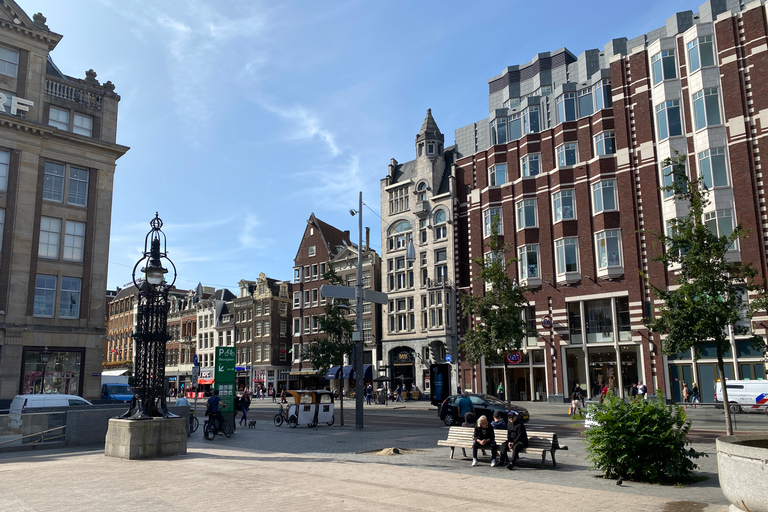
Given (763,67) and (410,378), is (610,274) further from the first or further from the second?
(410,378)

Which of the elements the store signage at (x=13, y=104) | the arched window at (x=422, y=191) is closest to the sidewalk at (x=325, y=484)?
the store signage at (x=13, y=104)

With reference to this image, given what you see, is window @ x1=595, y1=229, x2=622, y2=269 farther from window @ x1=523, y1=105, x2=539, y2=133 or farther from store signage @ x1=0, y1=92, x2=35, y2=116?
store signage @ x1=0, y1=92, x2=35, y2=116

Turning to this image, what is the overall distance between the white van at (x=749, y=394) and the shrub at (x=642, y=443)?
Answer: 24727 mm

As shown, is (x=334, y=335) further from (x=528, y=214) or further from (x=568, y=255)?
(x=568, y=255)

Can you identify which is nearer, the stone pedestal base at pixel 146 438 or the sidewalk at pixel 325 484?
the sidewalk at pixel 325 484

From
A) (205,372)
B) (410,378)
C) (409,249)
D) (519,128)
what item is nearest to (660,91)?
(519,128)

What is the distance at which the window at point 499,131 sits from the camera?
52.0 meters

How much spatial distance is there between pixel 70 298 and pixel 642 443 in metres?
34.1

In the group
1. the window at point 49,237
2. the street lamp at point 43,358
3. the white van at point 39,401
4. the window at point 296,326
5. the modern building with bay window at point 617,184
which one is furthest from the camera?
the window at point 296,326

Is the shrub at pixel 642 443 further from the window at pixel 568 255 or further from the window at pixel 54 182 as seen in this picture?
the window at pixel 54 182

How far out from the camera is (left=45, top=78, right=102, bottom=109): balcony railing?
36.7 metres

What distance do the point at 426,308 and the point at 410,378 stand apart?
7084 millimetres

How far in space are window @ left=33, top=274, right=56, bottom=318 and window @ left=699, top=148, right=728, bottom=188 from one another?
133ft

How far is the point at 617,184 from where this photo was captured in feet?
141
